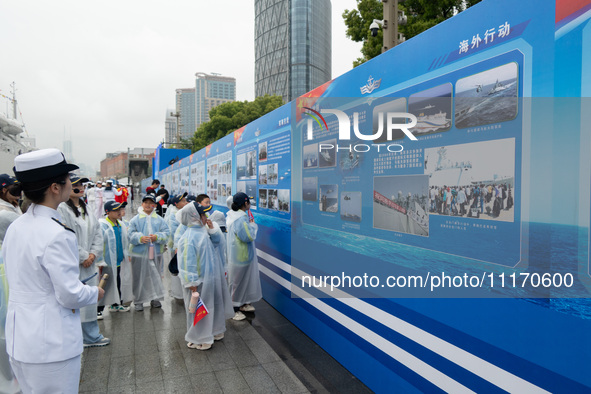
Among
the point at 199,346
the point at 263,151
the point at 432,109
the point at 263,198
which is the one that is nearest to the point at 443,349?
the point at 432,109

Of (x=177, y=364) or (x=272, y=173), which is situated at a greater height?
(x=272, y=173)

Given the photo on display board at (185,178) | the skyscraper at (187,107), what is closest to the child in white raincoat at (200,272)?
the photo on display board at (185,178)

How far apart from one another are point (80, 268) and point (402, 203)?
11.2 feet

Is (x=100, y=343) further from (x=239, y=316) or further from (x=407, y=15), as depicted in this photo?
(x=407, y=15)

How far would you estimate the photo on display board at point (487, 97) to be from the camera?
2066 mm

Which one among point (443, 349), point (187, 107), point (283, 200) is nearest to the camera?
point (443, 349)

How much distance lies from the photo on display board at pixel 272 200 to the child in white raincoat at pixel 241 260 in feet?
1.21

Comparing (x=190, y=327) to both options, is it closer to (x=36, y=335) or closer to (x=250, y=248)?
(x=250, y=248)

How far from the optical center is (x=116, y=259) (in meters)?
4.98

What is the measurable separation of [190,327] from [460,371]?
114 inches

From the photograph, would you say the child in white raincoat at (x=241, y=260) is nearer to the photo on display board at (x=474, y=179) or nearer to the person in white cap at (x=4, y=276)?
the person in white cap at (x=4, y=276)

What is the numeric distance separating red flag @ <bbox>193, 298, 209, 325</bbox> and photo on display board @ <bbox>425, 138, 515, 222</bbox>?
8.41ft

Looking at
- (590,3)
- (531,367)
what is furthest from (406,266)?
(590,3)

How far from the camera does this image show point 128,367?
12.3 ft
